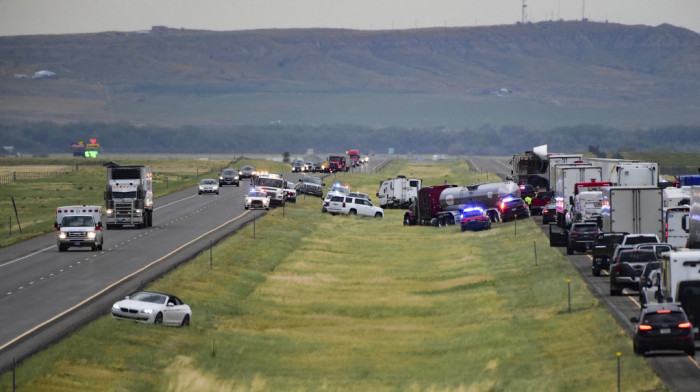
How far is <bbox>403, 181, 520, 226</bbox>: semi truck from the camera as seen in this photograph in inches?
3504

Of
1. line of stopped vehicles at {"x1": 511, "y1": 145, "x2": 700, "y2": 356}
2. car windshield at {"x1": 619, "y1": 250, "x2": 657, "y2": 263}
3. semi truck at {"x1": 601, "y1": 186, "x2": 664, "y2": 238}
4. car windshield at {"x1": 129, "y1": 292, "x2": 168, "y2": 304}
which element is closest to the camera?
line of stopped vehicles at {"x1": 511, "y1": 145, "x2": 700, "y2": 356}

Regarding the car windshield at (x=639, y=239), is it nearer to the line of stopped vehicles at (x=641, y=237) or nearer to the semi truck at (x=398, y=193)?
the line of stopped vehicles at (x=641, y=237)

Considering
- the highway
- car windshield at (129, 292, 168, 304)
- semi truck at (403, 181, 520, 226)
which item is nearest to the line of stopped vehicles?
the highway

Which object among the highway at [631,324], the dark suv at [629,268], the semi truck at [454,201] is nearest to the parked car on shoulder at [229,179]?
the semi truck at [454,201]

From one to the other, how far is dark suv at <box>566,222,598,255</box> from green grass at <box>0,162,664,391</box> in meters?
1.34

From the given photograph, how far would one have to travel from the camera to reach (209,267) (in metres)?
59.6

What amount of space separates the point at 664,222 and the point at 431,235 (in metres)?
30.0

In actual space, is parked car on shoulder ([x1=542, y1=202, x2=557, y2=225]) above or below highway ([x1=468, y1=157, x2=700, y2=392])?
above

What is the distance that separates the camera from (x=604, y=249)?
52.5 meters

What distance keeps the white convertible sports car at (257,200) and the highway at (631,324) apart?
130 feet

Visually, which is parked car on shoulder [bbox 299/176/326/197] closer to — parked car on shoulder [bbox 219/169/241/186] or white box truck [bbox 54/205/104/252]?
parked car on shoulder [bbox 219/169/241/186]

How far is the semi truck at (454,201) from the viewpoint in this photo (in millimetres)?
89000

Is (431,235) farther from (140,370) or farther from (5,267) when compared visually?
(140,370)

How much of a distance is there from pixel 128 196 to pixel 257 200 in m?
21.0
